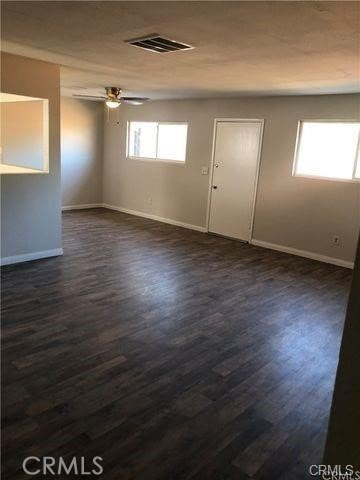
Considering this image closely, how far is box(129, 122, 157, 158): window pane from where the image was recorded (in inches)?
321

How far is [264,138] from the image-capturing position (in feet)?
20.7

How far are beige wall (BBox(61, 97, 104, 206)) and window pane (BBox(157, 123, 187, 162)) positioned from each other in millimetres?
1804

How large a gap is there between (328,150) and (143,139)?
13.7ft

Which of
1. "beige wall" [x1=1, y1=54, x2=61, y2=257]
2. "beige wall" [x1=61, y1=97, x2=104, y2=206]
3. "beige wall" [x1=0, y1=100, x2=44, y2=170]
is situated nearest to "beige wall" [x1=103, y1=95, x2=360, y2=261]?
"beige wall" [x1=61, y1=97, x2=104, y2=206]

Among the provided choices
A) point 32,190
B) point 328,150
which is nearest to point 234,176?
point 328,150

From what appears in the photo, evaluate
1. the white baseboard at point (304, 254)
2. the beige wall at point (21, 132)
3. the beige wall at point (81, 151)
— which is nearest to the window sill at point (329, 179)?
the white baseboard at point (304, 254)

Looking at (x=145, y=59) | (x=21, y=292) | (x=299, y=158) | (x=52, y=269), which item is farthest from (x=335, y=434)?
(x=299, y=158)

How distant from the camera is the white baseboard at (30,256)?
471 centimetres

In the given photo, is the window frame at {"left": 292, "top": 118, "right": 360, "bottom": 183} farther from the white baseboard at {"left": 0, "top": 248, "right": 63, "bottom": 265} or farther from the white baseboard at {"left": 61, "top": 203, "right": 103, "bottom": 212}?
the white baseboard at {"left": 61, "top": 203, "right": 103, "bottom": 212}

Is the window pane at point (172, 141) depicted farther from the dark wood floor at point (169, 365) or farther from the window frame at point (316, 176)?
the dark wood floor at point (169, 365)

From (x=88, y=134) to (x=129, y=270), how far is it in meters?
5.02

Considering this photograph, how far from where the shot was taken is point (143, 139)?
8.38 m

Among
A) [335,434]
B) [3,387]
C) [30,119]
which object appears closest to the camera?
[335,434]

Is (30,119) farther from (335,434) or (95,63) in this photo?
(335,434)
